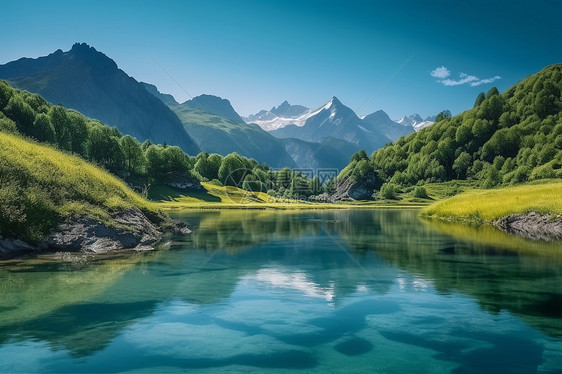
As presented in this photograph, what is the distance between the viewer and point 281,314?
17.9 m

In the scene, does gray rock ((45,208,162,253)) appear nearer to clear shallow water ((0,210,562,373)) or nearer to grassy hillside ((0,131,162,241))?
grassy hillside ((0,131,162,241))

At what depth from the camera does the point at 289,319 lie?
17109 mm

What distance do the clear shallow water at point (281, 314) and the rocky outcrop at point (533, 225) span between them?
1768cm

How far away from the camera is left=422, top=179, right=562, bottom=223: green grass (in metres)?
54.4

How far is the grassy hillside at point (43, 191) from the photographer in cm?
2961

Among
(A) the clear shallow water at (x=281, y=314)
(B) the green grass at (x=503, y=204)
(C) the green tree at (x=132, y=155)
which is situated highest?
(C) the green tree at (x=132, y=155)

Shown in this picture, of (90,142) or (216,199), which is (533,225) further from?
(90,142)

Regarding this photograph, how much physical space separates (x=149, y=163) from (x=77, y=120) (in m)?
36.3

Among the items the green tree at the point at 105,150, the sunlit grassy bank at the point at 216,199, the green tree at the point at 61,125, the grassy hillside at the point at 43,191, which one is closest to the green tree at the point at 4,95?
the green tree at the point at 61,125

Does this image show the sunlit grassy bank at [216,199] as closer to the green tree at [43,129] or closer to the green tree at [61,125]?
the green tree at [61,125]

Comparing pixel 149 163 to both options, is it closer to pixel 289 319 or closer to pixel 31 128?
pixel 31 128

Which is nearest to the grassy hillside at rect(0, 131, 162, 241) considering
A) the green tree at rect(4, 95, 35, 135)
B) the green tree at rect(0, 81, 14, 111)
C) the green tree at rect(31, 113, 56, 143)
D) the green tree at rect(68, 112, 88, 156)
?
the green tree at rect(31, 113, 56, 143)

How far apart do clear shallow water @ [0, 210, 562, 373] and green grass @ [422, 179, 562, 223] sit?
26962mm

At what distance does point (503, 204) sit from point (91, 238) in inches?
2443
